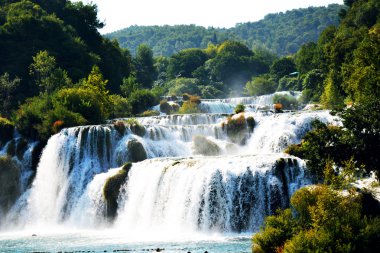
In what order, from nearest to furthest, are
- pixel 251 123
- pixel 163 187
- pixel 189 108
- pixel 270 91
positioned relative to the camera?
1. pixel 163 187
2. pixel 251 123
3. pixel 189 108
4. pixel 270 91

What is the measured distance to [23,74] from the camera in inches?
3521

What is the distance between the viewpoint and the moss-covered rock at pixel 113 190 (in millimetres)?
51125

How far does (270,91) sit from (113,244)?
94.4 meters

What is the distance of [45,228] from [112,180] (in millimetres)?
8257

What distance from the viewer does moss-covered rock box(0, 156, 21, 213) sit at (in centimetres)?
5891

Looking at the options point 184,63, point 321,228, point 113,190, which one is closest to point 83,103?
point 113,190

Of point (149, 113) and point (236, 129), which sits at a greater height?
point (149, 113)

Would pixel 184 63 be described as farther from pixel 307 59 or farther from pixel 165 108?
pixel 165 108

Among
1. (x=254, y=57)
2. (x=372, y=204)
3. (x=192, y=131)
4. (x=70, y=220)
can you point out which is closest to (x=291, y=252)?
(x=372, y=204)

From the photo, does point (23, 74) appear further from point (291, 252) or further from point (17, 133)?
point (291, 252)

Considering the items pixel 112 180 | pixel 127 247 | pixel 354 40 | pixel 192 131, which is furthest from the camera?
pixel 354 40

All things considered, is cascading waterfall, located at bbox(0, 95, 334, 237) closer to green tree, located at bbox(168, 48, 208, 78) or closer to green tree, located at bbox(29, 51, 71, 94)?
green tree, located at bbox(29, 51, 71, 94)

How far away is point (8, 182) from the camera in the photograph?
59531 mm

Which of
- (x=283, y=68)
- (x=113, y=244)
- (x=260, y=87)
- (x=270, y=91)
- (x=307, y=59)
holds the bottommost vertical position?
(x=113, y=244)
